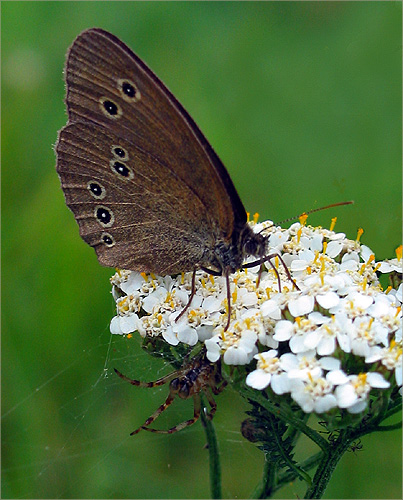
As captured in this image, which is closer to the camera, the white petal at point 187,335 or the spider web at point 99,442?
the white petal at point 187,335

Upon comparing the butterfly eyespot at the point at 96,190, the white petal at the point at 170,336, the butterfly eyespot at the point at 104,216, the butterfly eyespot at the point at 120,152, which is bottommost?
the white petal at the point at 170,336

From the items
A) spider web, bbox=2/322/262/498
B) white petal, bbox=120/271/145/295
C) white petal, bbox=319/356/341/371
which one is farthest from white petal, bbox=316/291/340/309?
spider web, bbox=2/322/262/498

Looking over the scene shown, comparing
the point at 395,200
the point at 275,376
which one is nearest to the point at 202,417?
the point at 275,376

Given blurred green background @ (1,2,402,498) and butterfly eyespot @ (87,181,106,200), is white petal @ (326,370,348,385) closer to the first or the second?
blurred green background @ (1,2,402,498)

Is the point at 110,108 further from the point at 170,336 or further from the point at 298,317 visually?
the point at 298,317

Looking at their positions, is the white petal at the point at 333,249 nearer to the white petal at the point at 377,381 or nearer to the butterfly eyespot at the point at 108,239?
the white petal at the point at 377,381

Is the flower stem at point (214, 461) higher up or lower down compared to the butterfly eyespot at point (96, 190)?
lower down

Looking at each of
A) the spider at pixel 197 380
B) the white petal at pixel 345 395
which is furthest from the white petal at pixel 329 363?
A: the spider at pixel 197 380
